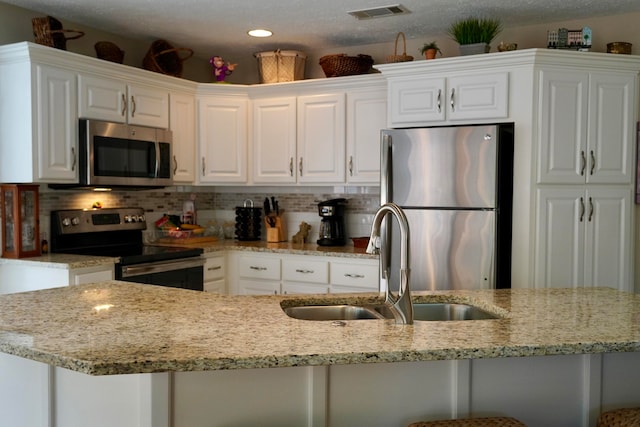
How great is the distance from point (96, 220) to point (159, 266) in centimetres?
63

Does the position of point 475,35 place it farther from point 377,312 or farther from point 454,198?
point 377,312

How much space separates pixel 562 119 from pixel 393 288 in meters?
1.44

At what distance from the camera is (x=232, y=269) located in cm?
471

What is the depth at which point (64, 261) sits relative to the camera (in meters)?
3.56

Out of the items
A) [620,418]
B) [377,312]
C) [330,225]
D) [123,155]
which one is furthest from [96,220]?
[620,418]

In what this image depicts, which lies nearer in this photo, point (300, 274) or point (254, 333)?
point (254, 333)

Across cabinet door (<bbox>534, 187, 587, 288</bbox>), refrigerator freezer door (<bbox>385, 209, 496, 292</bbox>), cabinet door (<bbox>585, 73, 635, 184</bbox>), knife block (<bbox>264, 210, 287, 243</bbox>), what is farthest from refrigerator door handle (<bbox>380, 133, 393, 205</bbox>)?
knife block (<bbox>264, 210, 287, 243</bbox>)

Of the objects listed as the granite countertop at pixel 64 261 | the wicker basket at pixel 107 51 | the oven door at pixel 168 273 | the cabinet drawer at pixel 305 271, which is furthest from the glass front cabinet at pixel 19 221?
the cabinet drawer at pixel 305 271

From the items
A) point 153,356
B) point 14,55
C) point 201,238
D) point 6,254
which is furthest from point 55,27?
point 153,356

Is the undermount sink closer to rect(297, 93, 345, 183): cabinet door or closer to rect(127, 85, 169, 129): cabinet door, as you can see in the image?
rect(297, 93, 345, 183): cabinet door

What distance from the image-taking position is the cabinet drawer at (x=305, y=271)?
4.35 m

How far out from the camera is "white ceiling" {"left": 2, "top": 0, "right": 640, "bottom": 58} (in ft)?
12.2

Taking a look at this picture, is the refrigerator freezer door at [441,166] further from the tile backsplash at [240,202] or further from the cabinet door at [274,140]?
the cabinet door at [274,140]

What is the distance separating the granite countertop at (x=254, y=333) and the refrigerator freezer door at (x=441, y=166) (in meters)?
1.41
